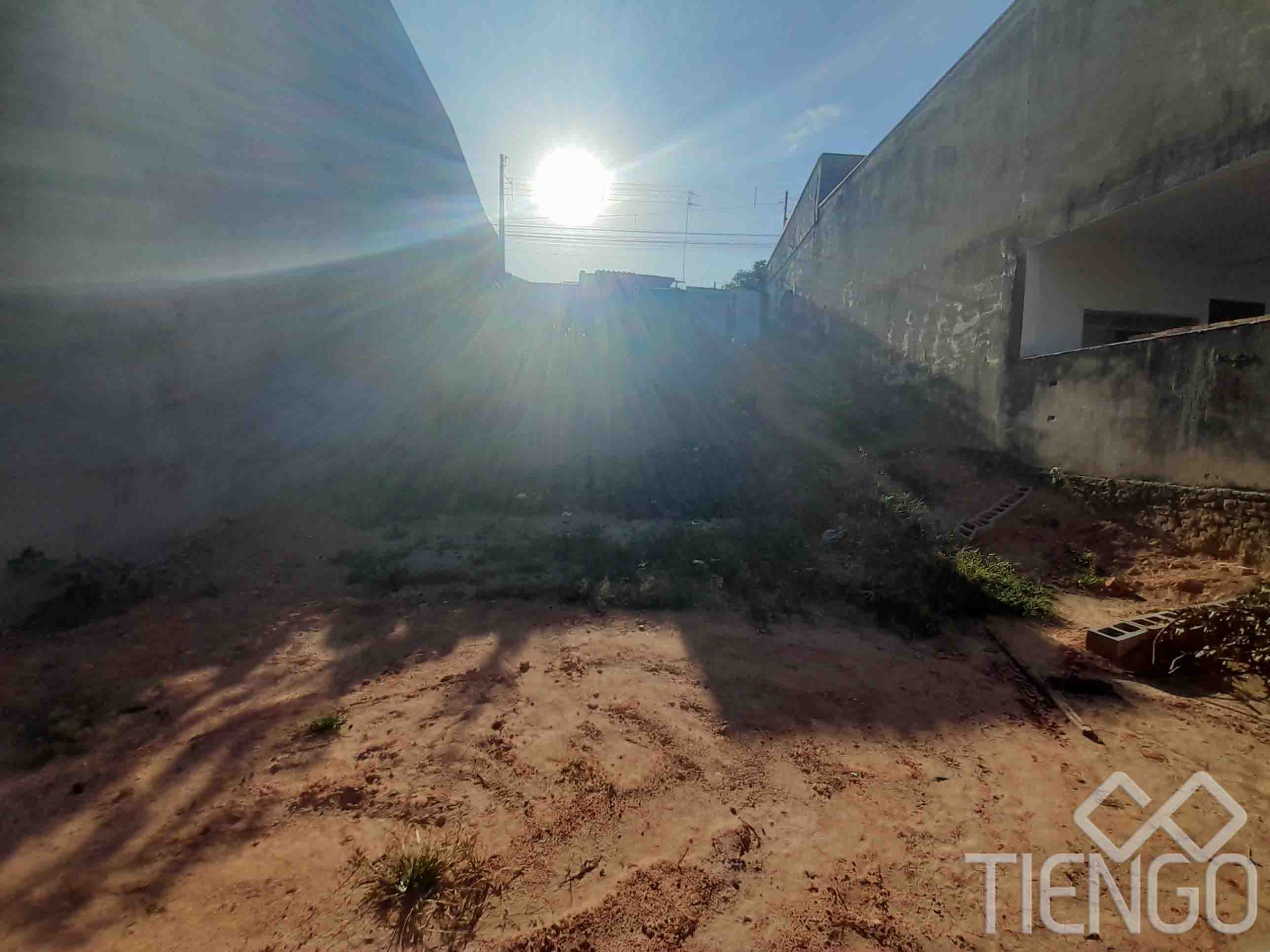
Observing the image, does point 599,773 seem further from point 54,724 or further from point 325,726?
point 54,724

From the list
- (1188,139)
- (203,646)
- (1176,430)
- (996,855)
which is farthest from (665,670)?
(1188,139)

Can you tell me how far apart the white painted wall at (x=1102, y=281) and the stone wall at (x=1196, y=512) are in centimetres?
229

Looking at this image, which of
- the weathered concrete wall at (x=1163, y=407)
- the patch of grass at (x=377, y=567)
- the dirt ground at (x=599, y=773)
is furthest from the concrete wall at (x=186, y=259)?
the weathered concrete wall at (x=1163, y=407)

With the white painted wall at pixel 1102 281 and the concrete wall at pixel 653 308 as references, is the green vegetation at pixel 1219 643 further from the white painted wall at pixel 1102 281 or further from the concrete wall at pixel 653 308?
the concrete wall at pixel 653 308

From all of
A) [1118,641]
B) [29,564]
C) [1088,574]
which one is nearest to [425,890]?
[1118,641]

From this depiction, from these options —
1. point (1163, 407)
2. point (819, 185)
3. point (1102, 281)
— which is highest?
point (819, 185)

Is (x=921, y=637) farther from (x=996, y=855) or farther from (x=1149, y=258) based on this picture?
(x=1149, y=258)

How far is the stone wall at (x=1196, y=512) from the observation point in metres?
4.04

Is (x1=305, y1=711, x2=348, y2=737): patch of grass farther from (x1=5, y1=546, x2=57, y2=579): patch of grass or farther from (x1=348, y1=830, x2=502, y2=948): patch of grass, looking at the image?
(x1=5, y1=546, x2=57, y2=579): patch of grass

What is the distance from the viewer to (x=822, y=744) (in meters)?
2.62

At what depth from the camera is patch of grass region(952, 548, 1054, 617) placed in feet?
13.5

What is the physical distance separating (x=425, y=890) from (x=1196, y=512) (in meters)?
6.26

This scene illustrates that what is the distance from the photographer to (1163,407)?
488 centimetres

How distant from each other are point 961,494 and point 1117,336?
10.2 feet
